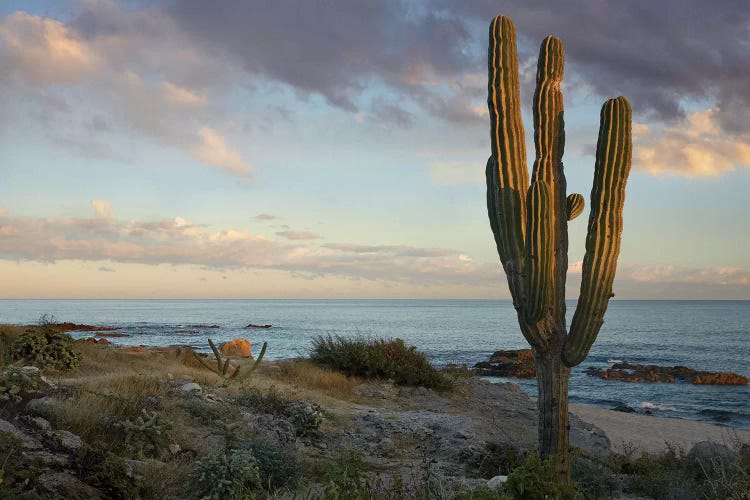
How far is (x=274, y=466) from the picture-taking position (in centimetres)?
679

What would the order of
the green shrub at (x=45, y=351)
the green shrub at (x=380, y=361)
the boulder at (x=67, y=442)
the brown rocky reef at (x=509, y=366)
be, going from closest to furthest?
the boulder at (x=67, y=442) → the green shrub at (x=45, y=351) → the green shrub at (x=380, y=361) → the brown rocky reef at (x=509, y=366)

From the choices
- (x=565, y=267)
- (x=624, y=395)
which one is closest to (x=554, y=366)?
(x=565, y=267)

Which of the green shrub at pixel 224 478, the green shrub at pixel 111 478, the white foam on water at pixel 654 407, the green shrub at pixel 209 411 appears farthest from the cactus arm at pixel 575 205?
the white foam on water at pixel 654 407

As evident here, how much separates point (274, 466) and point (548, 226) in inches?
180

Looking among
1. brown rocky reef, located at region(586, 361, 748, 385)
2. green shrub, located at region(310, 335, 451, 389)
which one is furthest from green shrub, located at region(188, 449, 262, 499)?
brown rocky reef, located at region(586, 361, 748, 385)

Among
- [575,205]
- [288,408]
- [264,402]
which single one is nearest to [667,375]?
[575,205]

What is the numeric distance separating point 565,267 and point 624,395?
63.1 feet

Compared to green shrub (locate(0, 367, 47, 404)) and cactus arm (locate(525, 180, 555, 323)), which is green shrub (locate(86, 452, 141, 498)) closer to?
green shrub (locate(0, 367, 47, 404))

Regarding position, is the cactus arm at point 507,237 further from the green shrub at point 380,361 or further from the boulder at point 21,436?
the green shrub at point 380,361

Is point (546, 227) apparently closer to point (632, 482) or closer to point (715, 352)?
point (632, 482)

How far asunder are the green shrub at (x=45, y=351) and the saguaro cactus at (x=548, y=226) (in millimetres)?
9534

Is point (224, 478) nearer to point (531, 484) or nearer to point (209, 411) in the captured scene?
point (531, 484)

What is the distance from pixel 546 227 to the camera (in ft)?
25.4

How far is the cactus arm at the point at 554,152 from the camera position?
8008 millimetres
